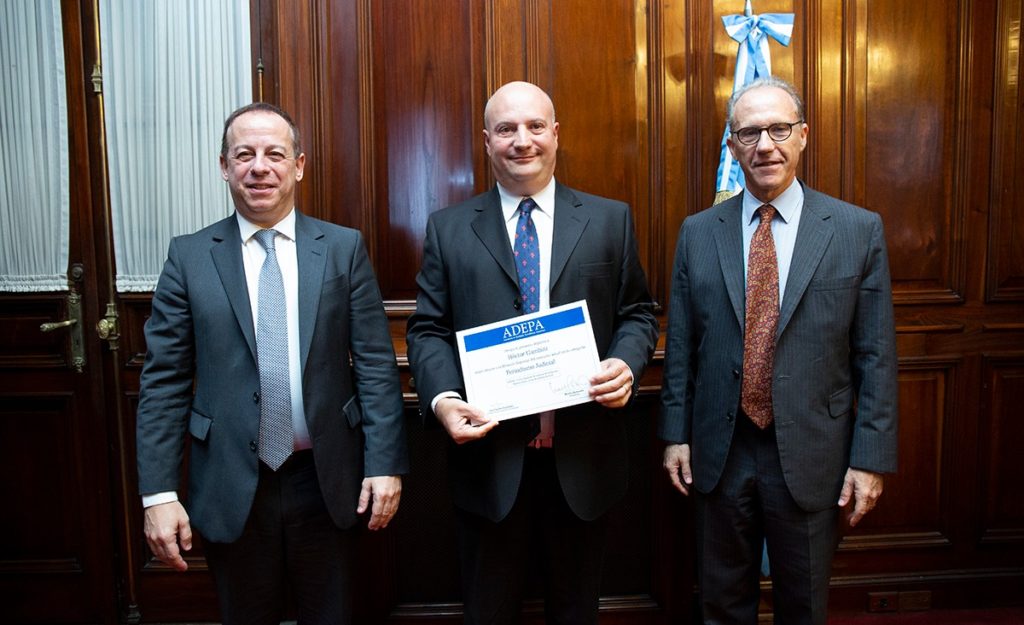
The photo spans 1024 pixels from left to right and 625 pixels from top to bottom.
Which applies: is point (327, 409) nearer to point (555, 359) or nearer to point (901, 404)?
point (555, 359)

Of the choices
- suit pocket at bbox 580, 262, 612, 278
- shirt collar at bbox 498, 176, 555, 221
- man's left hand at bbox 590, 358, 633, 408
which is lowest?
man's left hand at bbox 590, 358, 633, 408

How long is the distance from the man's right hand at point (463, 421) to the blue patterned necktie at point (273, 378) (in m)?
0.37

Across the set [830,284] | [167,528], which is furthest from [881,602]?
[167,528]

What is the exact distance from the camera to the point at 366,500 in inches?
70.7

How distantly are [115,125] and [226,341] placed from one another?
52.9 inches

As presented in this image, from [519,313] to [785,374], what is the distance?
665 mm

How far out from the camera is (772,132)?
71.2 inches

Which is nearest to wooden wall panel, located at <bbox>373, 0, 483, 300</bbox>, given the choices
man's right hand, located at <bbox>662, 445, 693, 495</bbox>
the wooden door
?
the wooden door

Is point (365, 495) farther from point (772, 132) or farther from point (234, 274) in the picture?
point (772, 132)

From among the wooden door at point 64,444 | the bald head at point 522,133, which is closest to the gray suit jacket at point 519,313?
the bald head at point 522,133

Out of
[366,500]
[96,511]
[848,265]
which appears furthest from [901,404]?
[96,511]

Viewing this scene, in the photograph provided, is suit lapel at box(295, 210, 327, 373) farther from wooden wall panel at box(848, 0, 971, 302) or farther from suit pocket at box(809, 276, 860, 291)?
wooden wall panel at box(848, 0, 971, 302)

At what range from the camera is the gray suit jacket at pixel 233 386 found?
5.57 ft

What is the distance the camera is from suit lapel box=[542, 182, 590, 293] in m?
1.87
